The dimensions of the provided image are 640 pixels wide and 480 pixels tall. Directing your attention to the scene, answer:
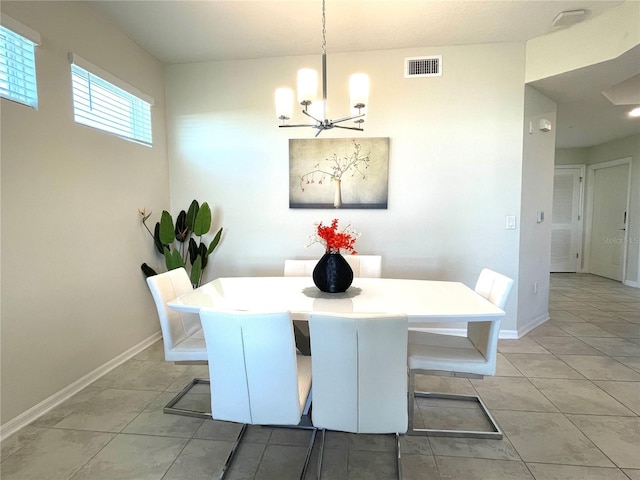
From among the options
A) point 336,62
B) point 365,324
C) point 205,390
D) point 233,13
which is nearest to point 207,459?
point 205,390

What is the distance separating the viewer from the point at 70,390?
2.26 meters

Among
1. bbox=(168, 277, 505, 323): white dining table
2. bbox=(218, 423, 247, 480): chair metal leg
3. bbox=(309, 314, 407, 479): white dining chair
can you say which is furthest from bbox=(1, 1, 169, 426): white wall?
bbox=(309, 314, 407, 479): white dining chair

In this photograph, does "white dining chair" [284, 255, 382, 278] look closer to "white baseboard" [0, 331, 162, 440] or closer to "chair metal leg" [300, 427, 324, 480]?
"chair metal leg" [300, 427, 324, 480]

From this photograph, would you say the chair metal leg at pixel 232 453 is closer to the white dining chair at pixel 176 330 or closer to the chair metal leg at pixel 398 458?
the white dining chair at pixel 176 330

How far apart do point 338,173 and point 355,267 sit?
3.36 feet

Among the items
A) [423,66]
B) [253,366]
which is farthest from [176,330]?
[423,66]

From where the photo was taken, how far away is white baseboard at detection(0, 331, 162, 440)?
6.13 feet

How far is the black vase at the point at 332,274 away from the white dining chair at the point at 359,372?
73 centimetres

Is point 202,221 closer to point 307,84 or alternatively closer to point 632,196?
point 307,84

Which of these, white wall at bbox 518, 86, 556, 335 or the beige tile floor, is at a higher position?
white wall at bbox 518, 86, 556, 335

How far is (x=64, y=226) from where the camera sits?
2.23 metres

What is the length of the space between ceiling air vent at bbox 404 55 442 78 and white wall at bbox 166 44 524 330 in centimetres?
6

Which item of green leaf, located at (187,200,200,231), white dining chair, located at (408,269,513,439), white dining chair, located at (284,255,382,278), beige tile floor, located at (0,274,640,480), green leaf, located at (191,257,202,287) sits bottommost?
beige tile floor, located at (0,274,640,480)

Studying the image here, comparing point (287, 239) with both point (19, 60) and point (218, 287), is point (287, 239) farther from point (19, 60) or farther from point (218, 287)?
point (19, 60)
